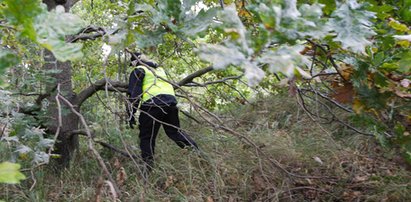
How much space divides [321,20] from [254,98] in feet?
20.2

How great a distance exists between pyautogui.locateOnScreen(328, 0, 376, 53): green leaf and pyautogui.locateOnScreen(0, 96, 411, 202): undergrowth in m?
2.22

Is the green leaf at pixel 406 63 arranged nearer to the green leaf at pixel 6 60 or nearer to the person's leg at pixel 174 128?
the green leaf at pixel 6 60

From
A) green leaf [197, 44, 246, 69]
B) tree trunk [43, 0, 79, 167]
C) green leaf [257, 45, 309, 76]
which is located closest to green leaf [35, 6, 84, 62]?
green leaf [197, 44, 246, 69]

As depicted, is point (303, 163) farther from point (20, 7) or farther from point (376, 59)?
point (20, 7)

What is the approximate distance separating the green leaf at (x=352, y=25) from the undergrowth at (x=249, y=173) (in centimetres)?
222

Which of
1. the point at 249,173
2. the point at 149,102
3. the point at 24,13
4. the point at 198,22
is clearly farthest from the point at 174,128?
the point at 24,13

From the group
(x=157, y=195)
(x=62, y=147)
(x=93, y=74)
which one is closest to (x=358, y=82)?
(x=157, y=195)

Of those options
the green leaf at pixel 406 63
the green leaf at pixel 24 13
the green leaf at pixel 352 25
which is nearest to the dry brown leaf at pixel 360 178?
the green leaf at pixel 406 63

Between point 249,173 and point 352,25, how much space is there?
3179 millimetres

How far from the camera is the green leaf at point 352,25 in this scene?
1.00 m

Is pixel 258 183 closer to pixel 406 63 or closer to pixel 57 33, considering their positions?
pixel 406 63

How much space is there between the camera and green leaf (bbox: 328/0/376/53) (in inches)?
39.2

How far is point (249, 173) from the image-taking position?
13.4ft

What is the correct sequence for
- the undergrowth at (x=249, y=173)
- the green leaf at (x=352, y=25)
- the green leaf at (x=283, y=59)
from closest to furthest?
the green leaf at (x=283, y=59), the green leaf at (x=352, y=25), the undergrowth at (x=249, y=173)
